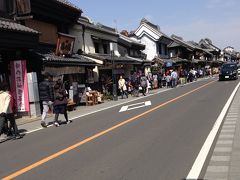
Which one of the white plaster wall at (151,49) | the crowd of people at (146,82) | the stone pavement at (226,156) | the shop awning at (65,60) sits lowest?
the stone pavement at (226,156)

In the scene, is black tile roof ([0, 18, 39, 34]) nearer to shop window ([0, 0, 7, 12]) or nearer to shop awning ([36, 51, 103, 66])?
shop window ([0, 0, 7, 12])

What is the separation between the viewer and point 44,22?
80.4ft

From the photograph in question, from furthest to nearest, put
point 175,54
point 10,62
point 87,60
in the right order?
1. point 175,54
2. point 87,60
3. point 10,62

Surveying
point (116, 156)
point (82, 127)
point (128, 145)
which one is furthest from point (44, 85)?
point (116, 156)

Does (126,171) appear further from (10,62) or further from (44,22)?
(44,22)

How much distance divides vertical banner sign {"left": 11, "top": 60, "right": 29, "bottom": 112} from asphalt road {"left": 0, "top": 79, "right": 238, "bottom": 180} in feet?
15.0

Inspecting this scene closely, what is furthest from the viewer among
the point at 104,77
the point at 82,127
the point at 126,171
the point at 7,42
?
the point at 104,77

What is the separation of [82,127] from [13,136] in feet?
7.50

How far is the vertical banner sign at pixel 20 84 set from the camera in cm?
1831

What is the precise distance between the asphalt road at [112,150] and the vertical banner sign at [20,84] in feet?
15.0

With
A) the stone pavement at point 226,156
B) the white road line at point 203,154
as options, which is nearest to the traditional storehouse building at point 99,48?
the white road line at point 203,154

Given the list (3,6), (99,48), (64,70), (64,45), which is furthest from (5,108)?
(99,48)

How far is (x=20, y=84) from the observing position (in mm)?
18562

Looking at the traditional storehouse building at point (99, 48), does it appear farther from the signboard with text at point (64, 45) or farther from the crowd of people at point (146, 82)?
the signboard with text at point (64, 45)
